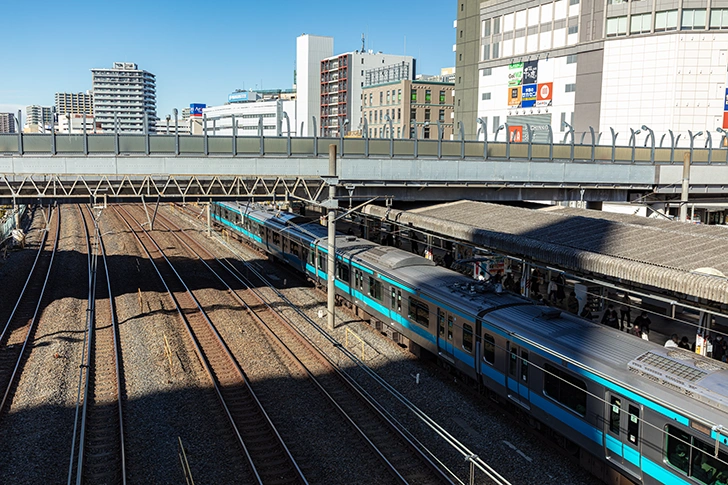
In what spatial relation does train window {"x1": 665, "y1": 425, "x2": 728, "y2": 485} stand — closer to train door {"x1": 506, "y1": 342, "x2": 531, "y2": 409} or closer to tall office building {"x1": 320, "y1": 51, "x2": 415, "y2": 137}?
train door {"x1": 506, "y1": 342, "x2": 531, "y2": 409}

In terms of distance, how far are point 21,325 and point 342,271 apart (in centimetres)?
1278

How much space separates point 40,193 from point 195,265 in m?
13.5

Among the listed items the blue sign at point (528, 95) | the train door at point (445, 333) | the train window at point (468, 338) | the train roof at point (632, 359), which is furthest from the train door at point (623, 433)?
the blue sign at point (528, 95)

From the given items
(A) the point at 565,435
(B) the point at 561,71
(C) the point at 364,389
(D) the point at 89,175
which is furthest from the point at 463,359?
(B) the point at 561,71

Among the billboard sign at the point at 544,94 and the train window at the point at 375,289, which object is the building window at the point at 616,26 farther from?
the train window at the point at 375,289

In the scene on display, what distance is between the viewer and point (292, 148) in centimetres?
2680

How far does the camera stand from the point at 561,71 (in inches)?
2382

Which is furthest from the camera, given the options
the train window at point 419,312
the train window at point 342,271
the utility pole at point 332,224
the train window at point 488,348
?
the train window at point 342,271

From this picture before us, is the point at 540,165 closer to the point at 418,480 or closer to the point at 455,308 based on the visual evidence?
the point at 455,308

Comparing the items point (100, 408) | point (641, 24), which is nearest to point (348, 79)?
point (641, 24)

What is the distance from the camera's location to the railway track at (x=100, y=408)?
43.2 ft

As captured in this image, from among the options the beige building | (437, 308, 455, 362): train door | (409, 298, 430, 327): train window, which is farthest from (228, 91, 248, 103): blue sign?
(437, 308, 455, 362): train door

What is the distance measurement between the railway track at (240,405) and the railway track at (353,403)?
74.2 inches

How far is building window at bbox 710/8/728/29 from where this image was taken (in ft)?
166
